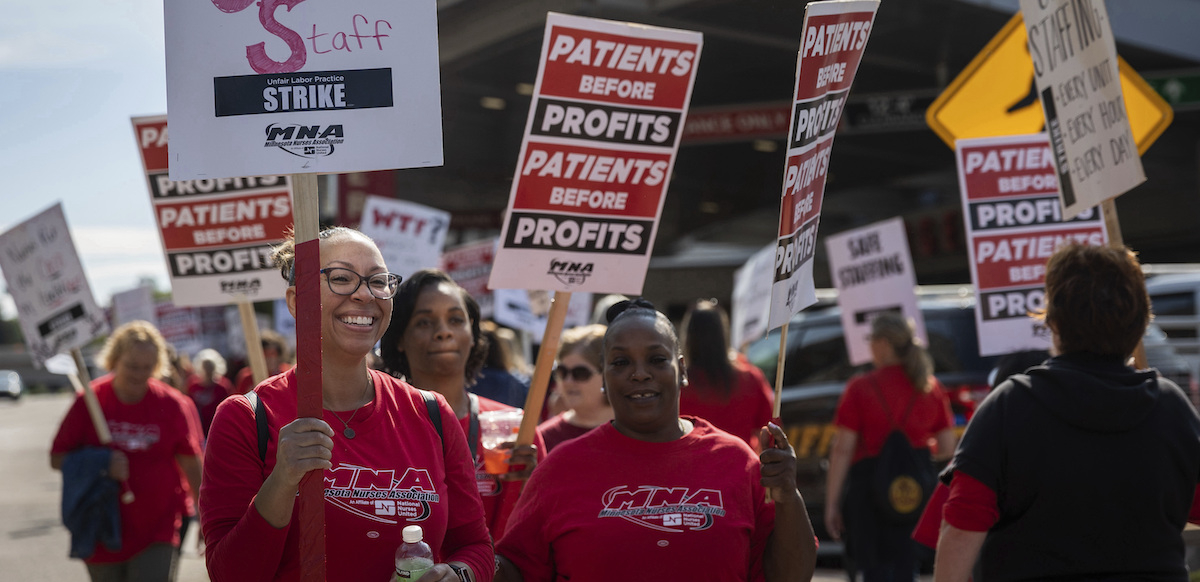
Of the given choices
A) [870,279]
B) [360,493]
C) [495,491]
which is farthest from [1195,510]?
Result: [870,279]

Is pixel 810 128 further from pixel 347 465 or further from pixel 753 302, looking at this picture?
pixel 753 302

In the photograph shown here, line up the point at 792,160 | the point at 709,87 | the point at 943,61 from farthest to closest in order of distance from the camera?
1. the point at 709,87
2. the point at 943,61
3. the point at 792,160

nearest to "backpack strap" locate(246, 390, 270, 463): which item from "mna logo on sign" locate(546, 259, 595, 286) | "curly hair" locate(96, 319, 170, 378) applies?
"mna logo on sign" locate(546, 259, 595, 286)

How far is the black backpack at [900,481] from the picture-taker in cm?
623

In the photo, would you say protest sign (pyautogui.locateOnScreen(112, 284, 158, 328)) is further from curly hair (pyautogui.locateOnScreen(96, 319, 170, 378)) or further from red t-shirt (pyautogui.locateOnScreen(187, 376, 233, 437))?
curly hair (pyautogui.locateOnScreen(96, 319, 170, 378))

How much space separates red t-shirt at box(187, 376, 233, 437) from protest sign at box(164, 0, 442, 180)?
939 cm

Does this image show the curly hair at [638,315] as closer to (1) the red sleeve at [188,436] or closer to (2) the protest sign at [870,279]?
(1) the red sleeve at [188,436]

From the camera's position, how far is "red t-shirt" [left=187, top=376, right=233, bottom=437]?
1156 centimetres

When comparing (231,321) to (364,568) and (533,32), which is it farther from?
(364,568)

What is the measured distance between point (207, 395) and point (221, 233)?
7.35m

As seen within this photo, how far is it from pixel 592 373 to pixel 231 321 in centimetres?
2352

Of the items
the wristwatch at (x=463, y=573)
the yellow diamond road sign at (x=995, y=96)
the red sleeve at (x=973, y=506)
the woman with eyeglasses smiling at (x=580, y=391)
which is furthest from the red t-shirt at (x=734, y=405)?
the wristwatch at (x=463, y=573)

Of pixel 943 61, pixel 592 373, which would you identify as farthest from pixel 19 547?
pixel 943 61

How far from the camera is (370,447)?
262 centimetres
